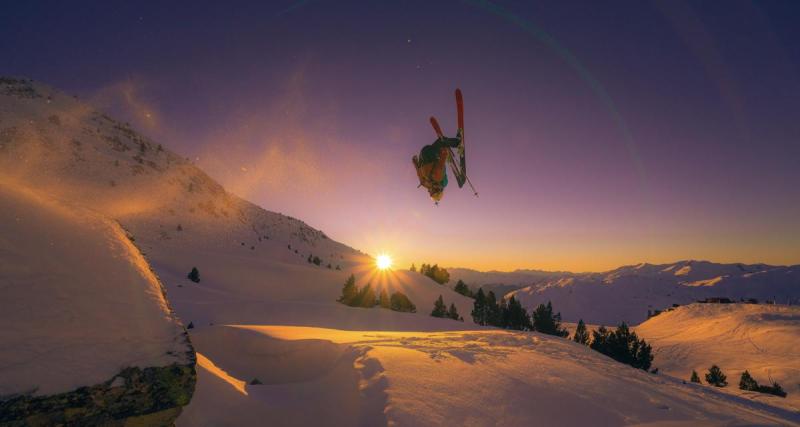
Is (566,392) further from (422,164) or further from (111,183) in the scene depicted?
(111,183)

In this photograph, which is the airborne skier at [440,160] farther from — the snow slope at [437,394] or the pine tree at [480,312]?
the pine tree at [480,312]

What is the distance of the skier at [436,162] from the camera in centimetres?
1457

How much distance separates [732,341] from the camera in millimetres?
75375

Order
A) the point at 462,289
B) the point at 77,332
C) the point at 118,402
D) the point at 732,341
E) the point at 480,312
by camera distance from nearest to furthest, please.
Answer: the point at 118,402
the point at 77,332
the point at 480,312
the point at 462,289
the point at 732,341

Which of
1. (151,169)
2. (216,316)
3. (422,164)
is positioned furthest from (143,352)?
(151,169)

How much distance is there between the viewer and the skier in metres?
14.6

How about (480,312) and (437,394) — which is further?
(480,312)

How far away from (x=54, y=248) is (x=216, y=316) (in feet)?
74.6

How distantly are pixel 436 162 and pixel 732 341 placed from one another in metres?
98.3

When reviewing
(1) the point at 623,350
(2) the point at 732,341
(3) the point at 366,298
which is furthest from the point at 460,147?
(2) the point at 732,341

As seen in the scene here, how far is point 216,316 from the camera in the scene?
84.0ft

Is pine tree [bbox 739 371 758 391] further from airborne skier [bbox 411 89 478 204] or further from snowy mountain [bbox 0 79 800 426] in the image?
airborne skier [bbox 411 89 478 204]

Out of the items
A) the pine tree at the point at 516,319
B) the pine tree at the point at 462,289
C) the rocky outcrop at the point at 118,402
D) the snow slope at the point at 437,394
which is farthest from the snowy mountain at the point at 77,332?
the pine tree at the point at 462,289

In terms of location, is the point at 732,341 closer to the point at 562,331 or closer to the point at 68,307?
the point at 562,331
